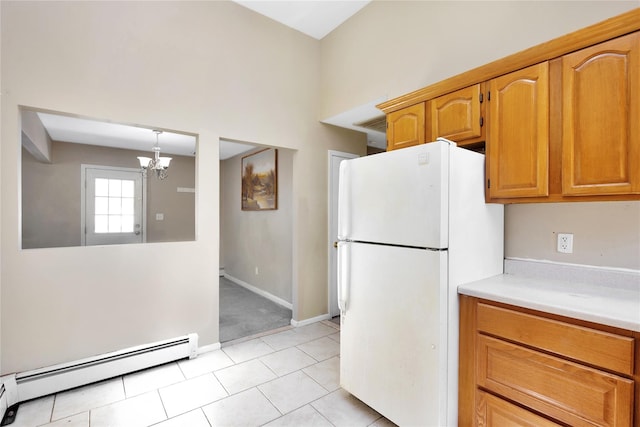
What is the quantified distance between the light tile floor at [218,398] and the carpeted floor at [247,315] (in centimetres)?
58

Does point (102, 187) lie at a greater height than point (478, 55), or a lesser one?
lesser

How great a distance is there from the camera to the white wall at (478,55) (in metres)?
1.62

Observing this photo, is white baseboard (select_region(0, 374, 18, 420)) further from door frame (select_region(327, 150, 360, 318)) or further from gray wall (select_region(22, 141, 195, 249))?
gray wall (select_region(22, 141, 195, 249))

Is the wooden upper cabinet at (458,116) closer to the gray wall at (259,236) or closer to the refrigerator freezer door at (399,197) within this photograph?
the refrigerator freezer door at (399,197)

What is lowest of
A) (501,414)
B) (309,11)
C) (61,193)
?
(501,414)

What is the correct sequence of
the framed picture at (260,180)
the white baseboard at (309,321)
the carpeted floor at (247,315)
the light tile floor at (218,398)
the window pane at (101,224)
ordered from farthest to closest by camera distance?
1. the window pane at (101,224)
2. the framed picture at (260,180)
3. the white baseboard at (309,321)
4. the carpeted floor at (247,315)
5. the light tile floor at (218,398)

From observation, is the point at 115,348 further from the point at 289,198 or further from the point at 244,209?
the point at 244,209

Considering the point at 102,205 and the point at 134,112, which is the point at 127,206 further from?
the point at 134,112

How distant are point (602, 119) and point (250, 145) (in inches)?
123

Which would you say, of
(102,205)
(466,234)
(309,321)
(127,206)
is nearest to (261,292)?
(309,321)

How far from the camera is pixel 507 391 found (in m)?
1.46

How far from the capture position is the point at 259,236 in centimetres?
482

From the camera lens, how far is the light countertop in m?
1.18

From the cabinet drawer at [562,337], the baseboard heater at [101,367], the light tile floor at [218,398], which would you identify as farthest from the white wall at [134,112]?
the cabinet drawer at [562,337]
